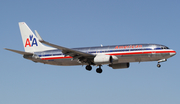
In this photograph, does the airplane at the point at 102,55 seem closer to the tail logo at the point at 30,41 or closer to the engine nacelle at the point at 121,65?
the engine nacelle at the point at 121,65

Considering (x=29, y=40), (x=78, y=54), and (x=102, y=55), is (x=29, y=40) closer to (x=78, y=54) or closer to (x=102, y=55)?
(x=78, y=54)

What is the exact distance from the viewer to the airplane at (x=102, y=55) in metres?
47.2

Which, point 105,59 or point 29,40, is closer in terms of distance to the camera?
point 105,59

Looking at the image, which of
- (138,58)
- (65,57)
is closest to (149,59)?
(138,58)

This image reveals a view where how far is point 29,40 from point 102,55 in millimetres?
17532

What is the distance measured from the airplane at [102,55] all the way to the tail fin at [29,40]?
0.90 m

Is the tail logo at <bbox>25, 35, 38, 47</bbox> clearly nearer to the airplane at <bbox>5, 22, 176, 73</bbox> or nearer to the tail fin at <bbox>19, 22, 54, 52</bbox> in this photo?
the tail fin at <bbox>19, 22, 54, 52</bbox>

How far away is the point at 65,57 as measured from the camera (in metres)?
52.4

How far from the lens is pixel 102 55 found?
161ft

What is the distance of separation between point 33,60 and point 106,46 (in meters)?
14.4

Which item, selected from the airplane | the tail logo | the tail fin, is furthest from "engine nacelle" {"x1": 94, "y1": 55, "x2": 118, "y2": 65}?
the tail logo

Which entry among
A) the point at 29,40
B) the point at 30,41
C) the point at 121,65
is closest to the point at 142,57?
the point at 121,65

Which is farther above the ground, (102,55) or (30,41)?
(30,41)

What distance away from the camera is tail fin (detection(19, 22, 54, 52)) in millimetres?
57438
